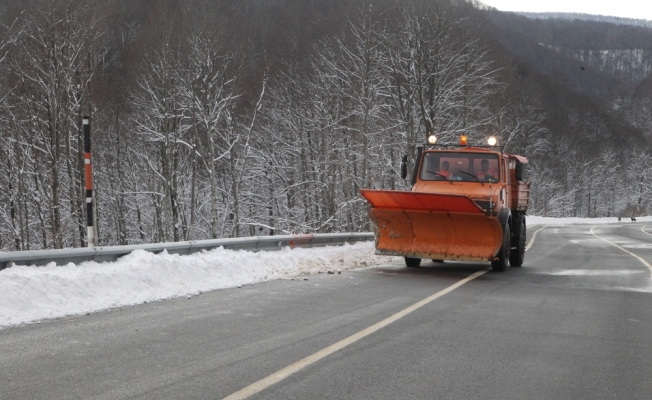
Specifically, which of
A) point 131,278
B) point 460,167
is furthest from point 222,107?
point 131,278

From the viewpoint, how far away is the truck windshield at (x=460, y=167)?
13.4 m

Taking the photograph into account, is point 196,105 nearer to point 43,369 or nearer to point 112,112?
point 112,112

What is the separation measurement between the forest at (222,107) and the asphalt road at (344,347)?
19.4m

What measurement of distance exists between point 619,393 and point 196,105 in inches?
1072

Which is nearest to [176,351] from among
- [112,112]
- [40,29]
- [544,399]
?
[544,399]

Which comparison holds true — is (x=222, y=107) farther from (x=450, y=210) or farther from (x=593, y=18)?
(x=593, y=18)

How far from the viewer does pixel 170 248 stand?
10688 mm

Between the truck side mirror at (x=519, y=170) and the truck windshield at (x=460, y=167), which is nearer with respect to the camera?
the truck windshield at (x=460, y=167)

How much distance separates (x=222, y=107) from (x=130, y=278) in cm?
2208

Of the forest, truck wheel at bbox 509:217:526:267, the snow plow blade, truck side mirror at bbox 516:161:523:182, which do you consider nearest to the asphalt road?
the snow plow blade

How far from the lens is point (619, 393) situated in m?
4.64

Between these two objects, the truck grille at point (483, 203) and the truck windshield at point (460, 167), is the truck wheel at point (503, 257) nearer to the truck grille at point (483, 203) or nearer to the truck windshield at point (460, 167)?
the truck grille at point (483, 203)

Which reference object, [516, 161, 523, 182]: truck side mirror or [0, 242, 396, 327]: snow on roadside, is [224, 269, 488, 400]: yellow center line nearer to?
[0, 242, 396, 327]: snow on roadside

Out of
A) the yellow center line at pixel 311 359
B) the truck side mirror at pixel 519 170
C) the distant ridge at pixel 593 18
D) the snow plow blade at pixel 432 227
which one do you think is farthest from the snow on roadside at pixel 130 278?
the distant ridge at pixel 593 18
